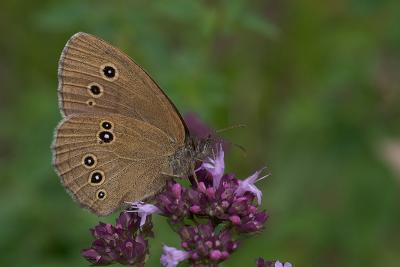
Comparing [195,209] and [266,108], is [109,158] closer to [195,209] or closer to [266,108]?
[195,209]

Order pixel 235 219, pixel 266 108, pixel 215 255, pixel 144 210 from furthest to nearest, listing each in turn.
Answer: pixel 266 108 < pixel 144 210 < pixel 235 219 < pixel 215 255

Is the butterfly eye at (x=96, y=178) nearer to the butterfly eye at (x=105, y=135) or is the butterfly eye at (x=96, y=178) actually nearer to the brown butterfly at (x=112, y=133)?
the brown butterfly at (x=112, y=133)

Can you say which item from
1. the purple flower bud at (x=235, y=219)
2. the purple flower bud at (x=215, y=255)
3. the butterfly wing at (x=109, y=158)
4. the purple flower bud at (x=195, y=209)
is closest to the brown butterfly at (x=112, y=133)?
the butterfly wing at (x=109, y=158)

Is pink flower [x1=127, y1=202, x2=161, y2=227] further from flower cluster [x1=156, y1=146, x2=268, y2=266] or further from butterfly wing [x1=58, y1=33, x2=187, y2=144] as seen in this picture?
butterfly wing [x1=58, y1=33, x2=187, y2=144]

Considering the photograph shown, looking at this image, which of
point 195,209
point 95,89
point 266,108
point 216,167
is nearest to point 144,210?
point 195,209

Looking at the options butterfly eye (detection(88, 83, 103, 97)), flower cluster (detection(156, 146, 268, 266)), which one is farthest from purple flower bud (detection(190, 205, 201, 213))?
butterfly eye (detection(88, 83, 103, 97))

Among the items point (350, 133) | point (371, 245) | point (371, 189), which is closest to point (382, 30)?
point (350, 133)

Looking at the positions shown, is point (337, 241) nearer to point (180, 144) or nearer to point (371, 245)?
point (371, 245)
